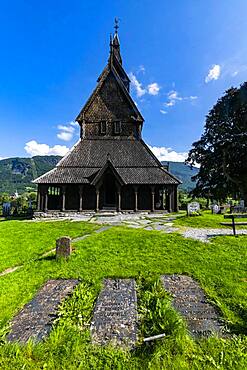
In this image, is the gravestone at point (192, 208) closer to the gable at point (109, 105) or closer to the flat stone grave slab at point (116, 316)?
the gable at point (109, 105)

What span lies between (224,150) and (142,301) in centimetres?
2478

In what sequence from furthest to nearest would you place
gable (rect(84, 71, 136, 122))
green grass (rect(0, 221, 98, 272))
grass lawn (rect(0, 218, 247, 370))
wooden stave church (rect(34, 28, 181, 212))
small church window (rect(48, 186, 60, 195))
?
gable (rect(84, 71, 136, 122)), small church window (rect(48, 186, 60, 195)), wooden stave church (rect(34, 28, 181, 212)), green grass (rect(0, 221, 98, 272)), grass lawn (rect(0, 218, 247, 370))

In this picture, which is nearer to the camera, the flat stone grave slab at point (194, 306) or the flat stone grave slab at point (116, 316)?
the flat stone grave slab at point (116, 316)

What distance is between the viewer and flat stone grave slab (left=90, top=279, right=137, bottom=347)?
335 centimetres

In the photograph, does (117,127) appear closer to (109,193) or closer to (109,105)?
(109,105)

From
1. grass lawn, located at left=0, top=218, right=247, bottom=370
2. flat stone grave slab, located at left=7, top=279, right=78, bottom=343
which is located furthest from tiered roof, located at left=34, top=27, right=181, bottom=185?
flat stone grave slab, located at left=7, top=279, right=78, bottom=343

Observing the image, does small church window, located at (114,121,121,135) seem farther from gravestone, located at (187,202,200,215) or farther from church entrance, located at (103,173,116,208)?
gravestone, located at (187,202,200,215)

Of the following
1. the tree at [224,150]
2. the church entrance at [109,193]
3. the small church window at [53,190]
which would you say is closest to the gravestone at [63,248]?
the church entrance at [109,193]

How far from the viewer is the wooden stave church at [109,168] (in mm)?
20062

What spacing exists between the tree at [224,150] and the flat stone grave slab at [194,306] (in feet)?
73.4

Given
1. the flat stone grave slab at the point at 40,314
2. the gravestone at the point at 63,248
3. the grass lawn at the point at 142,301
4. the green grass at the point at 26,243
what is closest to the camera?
the grass lawn at the point at 142,301

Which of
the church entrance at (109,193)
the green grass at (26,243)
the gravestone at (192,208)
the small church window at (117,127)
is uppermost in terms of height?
the small church window at (117,127)

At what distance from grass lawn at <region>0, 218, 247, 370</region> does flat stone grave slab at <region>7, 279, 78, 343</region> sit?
0.17 meters

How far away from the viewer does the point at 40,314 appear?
404cm
